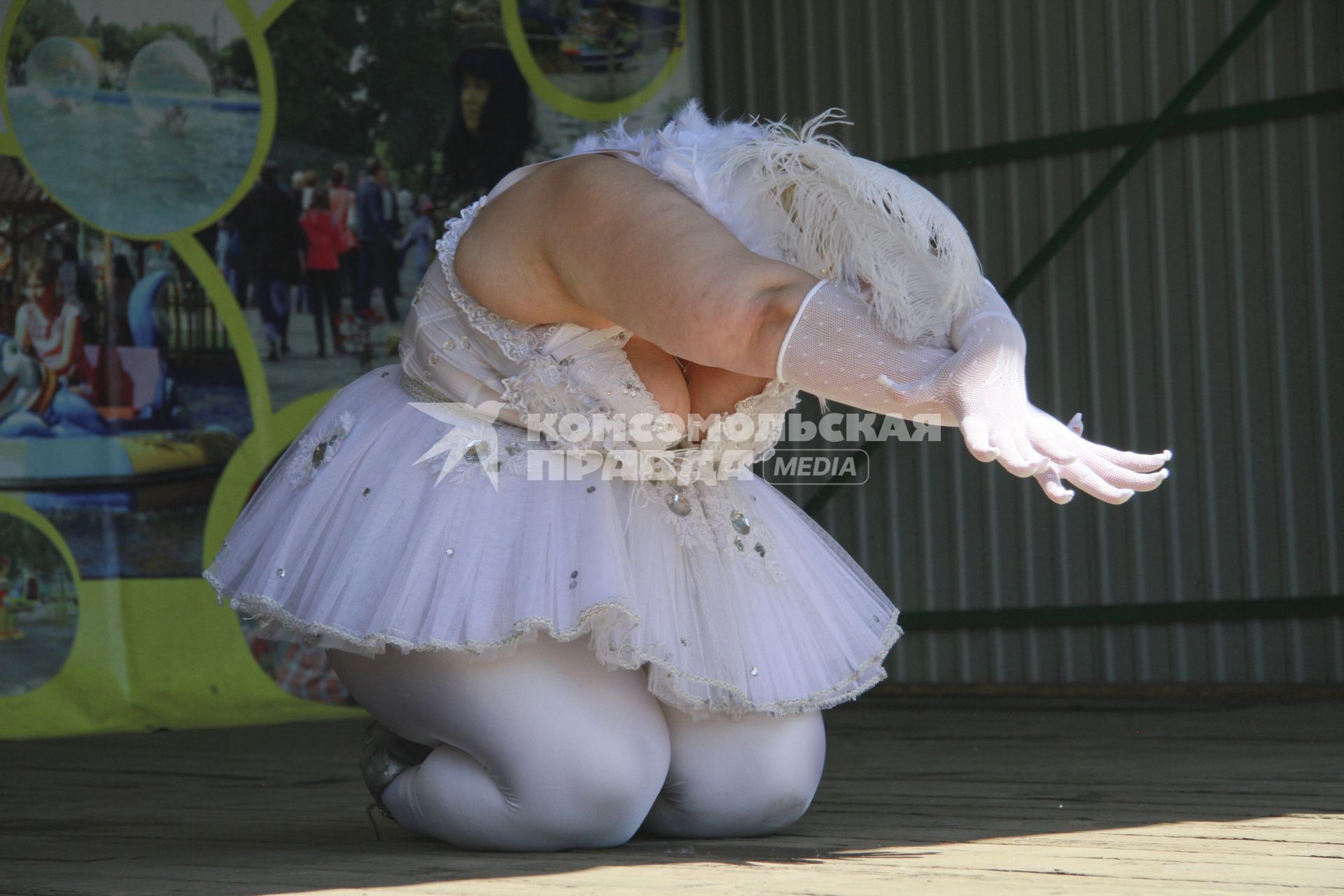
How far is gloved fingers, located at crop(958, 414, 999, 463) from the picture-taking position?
1.19m

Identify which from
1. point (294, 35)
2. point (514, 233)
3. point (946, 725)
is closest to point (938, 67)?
point (294, 35)

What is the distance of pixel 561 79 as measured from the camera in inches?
180

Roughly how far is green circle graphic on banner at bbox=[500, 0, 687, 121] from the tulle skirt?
2.79 m

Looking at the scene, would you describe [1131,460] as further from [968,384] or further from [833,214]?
[833,214]

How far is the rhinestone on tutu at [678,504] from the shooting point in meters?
1.79

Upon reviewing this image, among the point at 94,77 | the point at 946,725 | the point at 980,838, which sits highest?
the point at 94,77

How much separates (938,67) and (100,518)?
2.85 m

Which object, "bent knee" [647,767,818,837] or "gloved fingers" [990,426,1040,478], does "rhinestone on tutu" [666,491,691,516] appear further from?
"gloved fingers" [990,426,1040,478]

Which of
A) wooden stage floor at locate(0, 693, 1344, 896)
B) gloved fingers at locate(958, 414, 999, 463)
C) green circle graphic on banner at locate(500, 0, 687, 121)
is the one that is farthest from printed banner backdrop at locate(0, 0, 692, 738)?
gloved fingers at locate(958, 414, 999, 463)

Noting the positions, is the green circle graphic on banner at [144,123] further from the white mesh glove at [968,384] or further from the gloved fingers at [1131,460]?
the gloved fingers at [1131,460]

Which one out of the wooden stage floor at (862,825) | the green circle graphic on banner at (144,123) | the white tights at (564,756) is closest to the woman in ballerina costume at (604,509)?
the white tights at (564,756)

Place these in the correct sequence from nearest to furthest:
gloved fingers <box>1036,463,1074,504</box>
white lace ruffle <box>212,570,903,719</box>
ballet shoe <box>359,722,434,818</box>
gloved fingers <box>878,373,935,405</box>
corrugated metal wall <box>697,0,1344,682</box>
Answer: gloved fingers <box>1036,463,1074,504</box> → gloved fingers <box>878,373,935,405</box> → white lace ruffle <box>212,570,903,719</box> → ballet shoe <box>359,722,434,818</box> → corrugated metal wall <box>697,0,1344,682</box>

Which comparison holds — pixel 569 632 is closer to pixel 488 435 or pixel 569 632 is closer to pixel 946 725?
pixel 488 435

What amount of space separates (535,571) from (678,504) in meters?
0.23
